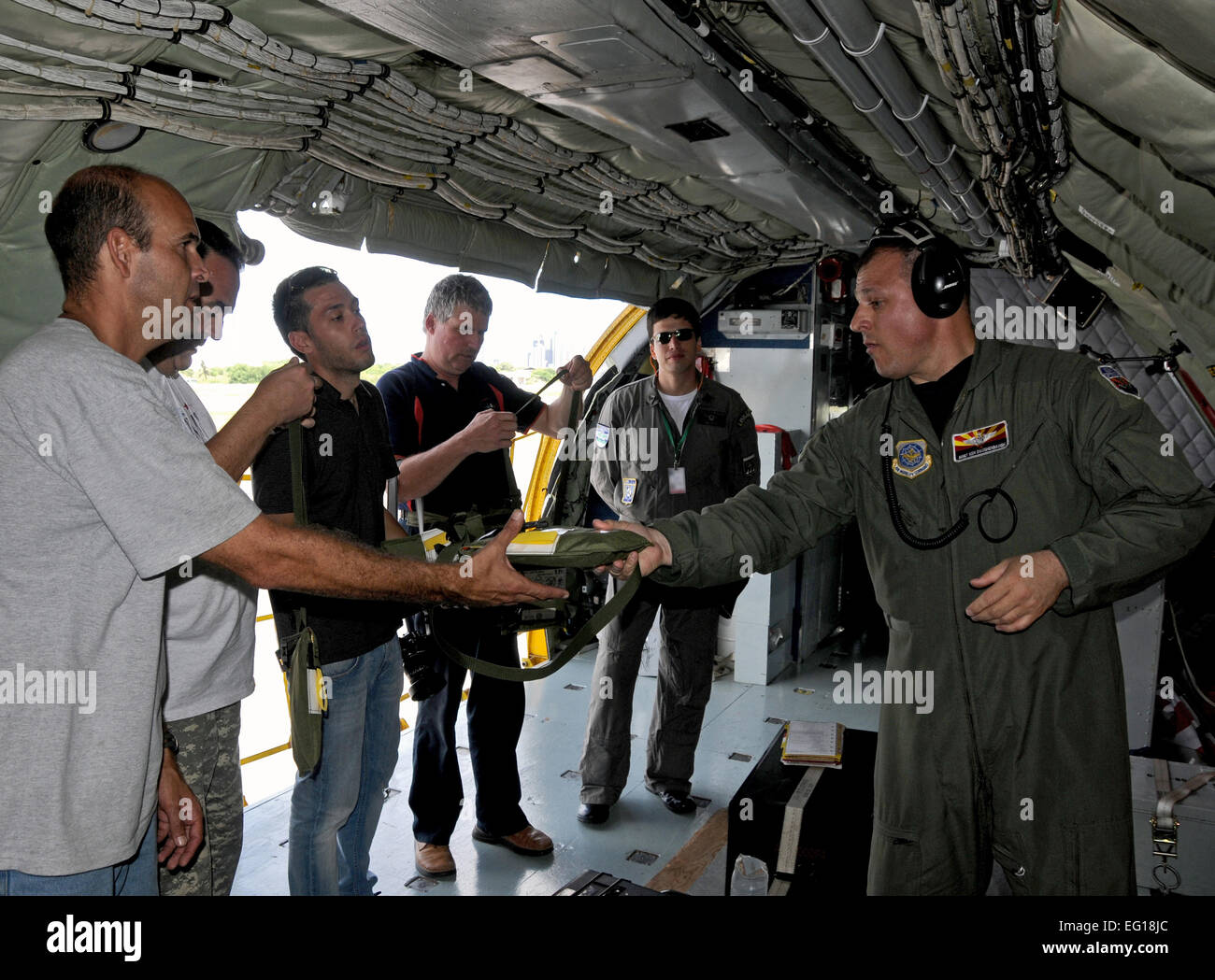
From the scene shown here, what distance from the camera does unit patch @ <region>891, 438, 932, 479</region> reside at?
7.69ft

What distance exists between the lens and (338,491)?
2.90 meters

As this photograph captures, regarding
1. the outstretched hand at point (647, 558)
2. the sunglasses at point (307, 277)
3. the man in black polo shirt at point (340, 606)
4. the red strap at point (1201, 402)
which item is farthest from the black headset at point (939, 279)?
the red strap at point (1201, 402)

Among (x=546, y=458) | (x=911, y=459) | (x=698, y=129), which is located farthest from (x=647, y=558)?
(x=546, y=458)

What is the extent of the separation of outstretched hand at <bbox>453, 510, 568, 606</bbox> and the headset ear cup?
3.98ft

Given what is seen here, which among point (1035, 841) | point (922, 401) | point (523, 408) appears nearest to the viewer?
point (1035, 841)

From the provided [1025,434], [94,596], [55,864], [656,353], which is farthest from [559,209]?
[55,864]

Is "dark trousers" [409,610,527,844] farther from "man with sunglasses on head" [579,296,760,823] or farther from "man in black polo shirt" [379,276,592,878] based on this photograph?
"man with sunglasses on head" [579,296,760,823]

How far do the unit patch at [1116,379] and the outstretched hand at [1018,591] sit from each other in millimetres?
512

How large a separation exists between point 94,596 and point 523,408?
8.90 feet

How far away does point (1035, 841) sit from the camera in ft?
6.90

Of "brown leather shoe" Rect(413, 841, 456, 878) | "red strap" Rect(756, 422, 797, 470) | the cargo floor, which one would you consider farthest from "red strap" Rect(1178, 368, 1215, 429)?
"brown leather shoe" Rect(413, 841, 456, 878)

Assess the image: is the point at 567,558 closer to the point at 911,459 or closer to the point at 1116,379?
the point at 911,459

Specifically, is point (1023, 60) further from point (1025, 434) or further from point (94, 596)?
point (94, 596)

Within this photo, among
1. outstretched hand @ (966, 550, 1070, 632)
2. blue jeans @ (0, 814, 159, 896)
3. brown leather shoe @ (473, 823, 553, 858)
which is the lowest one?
brown leather shoe @ (473, 823, 553, 858)
